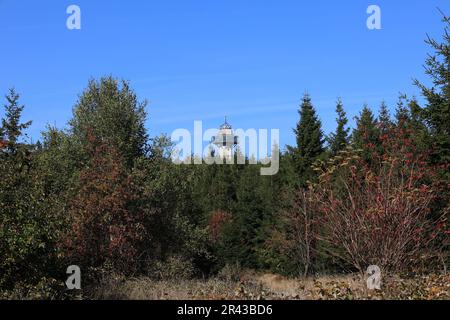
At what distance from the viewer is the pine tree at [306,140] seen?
32.5m

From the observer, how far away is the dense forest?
10.1 metres

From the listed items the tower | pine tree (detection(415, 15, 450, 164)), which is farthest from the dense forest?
the tower

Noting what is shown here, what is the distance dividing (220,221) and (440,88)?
29.7m

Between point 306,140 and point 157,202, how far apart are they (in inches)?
614

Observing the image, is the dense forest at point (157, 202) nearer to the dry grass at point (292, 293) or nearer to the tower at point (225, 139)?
the dry grass at point (292, 293)

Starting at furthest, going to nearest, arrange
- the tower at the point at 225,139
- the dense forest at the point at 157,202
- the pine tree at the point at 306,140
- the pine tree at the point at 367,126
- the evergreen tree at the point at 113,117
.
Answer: the tower at the point at 225,139 → the pine tree at the point at 306,140 → the pine tree at the point at 367,126 → the evergreen tree at the point at 113,117 → the dense forest at the point at 157,202

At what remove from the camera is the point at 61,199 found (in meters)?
14.4

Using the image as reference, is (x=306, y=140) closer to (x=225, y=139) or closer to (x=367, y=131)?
(x=367, y=131)

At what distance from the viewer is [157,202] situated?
65.4 ft

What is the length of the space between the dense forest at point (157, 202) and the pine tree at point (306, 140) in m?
0.81

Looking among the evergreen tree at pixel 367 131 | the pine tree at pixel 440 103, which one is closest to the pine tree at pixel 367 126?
the evergreen tree at pixel 367 131

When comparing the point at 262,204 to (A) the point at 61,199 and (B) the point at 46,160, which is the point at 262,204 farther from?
(A) the point at 61,199

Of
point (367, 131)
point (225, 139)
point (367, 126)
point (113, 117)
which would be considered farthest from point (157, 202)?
point (225, 139)

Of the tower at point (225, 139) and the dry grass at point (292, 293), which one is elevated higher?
the tower at point (225, 139)
